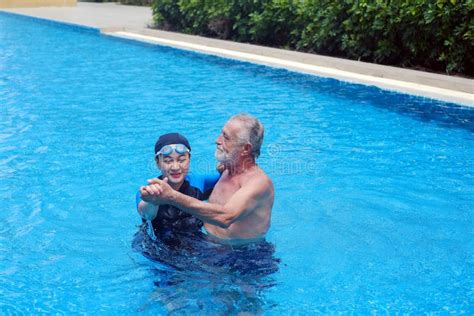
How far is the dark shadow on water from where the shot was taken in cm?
420

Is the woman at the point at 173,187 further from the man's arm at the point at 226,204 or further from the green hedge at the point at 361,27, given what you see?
the green hedge at the point at 361,27

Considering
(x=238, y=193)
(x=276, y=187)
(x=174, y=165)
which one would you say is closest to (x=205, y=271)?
(x=238, y=193)

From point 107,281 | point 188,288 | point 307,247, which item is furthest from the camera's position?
point 307,247

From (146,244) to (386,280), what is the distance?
1774mm

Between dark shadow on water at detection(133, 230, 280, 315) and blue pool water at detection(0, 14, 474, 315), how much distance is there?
0.01 m

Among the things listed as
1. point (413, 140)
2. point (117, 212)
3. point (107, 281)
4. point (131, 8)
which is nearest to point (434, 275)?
point (107, 281)

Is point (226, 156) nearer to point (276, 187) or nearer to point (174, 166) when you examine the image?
point (174, 166)

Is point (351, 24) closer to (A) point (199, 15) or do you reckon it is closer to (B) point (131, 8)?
(A) point (199, 15)

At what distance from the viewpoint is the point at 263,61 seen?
1290 centimetres

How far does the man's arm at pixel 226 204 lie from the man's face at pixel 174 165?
0.35 meters

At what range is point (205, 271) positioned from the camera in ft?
14.0

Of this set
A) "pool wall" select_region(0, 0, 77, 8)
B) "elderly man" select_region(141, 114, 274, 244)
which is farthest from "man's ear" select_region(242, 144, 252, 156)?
"pool wall" select_region(0, 0, 77, 8)

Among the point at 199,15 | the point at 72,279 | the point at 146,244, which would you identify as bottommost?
the point at 72,279

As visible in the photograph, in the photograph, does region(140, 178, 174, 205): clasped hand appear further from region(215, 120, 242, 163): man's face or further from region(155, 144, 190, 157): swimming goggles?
region(215, 120, 242, 163): man's face
